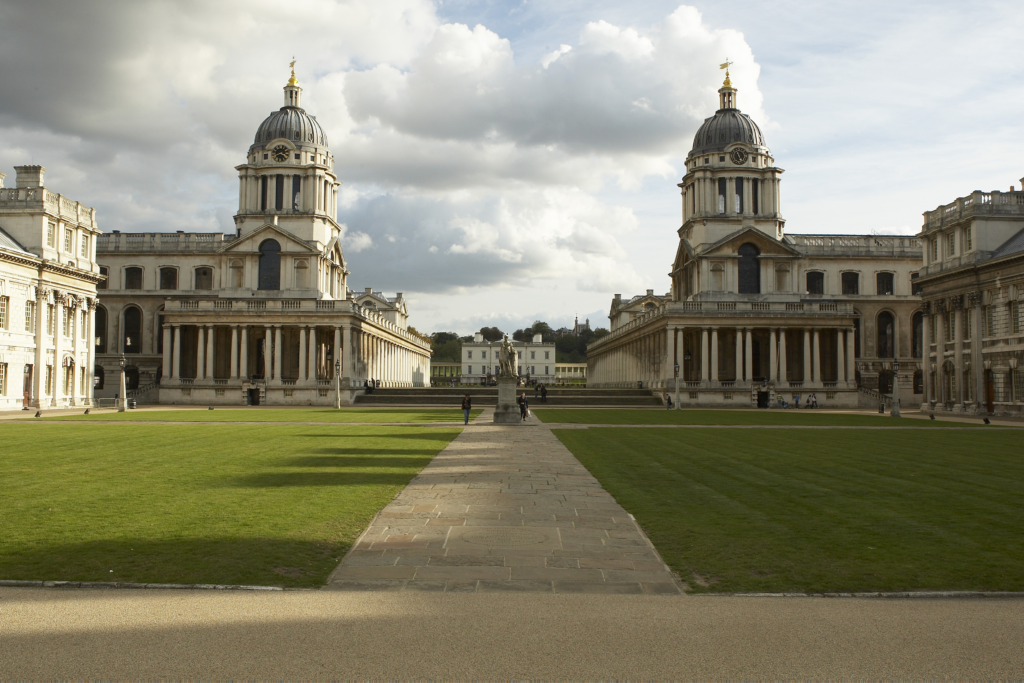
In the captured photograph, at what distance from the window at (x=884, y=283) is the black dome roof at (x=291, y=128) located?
208ft

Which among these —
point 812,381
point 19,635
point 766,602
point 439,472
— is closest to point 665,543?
point 766,602

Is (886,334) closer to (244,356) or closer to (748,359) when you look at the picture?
(748,359)

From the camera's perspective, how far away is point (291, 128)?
3310 inches

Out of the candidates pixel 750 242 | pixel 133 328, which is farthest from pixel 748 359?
pixel 133 328

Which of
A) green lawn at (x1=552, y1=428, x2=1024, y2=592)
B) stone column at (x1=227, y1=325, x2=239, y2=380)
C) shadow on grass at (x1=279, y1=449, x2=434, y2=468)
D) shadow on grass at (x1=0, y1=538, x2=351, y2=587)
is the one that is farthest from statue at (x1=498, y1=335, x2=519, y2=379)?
stone column at (x1=227, y1=325, x2=239, y2=380)

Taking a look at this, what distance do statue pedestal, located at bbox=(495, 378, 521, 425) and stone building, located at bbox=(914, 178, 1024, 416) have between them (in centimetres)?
3281

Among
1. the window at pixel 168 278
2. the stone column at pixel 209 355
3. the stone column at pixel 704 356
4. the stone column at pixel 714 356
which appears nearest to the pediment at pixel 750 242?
the stone column at pixel 704 356

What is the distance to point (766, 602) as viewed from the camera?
8.25m

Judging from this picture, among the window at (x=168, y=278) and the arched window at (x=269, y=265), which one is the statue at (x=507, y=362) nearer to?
the arched window at (x=269, y=265)

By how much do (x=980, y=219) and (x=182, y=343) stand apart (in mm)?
71449

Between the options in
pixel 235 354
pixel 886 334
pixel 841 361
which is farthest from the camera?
pixel 886 334

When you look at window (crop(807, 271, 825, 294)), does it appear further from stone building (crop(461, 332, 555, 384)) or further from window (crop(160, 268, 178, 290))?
stone building (crop(461, 332, 555, 384))

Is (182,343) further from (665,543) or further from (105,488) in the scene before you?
(665,543)

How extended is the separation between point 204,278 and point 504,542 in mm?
86189
